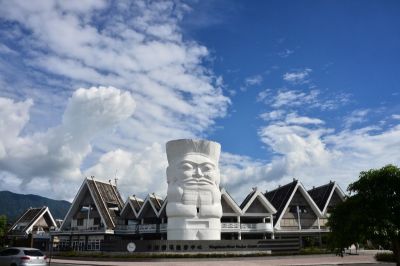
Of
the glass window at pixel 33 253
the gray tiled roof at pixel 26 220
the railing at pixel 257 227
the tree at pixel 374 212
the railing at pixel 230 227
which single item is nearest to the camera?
the tree at pixel 374 212

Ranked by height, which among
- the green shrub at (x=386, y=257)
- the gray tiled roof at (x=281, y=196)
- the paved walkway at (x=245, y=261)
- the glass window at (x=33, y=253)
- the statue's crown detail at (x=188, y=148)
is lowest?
the paved walkway at (x=245, y=261)

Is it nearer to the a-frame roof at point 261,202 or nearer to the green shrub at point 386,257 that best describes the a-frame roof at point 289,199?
the a-frame roof at point 261,202

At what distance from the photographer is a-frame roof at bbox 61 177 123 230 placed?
5200cm

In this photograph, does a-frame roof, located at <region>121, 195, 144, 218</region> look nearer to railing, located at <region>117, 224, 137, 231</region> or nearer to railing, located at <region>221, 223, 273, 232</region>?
railing, located at <region>117, 224, 137, 231</region>

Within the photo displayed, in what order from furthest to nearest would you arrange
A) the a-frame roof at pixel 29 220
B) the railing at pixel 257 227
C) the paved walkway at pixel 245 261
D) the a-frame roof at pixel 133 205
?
the a-frame roof at pixel 29 220, the a-frame roof at pixel 133 205, the railing at pixel 257 227, the paved walkway at pixel 245 261

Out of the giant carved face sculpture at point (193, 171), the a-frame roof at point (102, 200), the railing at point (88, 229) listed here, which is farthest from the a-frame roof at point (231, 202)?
the railing at point (88, 229)

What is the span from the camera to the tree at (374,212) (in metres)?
18.2

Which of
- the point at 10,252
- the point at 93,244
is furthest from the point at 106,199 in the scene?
the point at 10,252

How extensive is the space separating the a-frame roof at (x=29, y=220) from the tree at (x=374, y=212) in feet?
181

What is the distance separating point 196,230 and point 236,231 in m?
8.78

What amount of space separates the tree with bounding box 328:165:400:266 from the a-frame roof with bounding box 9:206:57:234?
5505cm

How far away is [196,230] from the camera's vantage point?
140 feet

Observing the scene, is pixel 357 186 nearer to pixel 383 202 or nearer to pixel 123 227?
pixel 383 202

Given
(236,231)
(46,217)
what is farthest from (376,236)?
(46,217)
